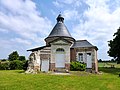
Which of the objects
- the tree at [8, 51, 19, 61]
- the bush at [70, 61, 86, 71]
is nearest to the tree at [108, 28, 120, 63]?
the bush at [70, 61, 86, 71]

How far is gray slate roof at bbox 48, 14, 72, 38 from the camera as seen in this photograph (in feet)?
133

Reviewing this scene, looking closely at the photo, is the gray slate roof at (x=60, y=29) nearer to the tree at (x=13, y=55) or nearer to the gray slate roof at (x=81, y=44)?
the gray slate roof at (x=81, y=44)

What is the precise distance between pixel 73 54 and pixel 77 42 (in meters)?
3.15

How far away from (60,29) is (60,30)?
30 cm

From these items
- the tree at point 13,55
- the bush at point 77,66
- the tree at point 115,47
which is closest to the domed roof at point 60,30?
the bush at point 77,66

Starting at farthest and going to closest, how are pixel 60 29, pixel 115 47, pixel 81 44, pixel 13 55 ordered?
pixel 13 55 < pixel 115 47 < pixel 60 29 < pixel 81 44

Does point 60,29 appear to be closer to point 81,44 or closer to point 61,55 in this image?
point 81,44

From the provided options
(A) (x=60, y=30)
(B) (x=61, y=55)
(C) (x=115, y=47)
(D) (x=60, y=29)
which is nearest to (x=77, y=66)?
(B) (x=61, y=55)

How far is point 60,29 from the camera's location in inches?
1625

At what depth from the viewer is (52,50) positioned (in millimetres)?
35188

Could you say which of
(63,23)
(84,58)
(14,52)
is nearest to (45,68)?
(84,58)

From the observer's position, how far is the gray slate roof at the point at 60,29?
4050 centimetres

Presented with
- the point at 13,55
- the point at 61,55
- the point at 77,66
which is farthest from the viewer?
the point at 13,55

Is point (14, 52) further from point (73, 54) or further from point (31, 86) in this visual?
point (31, 86)
